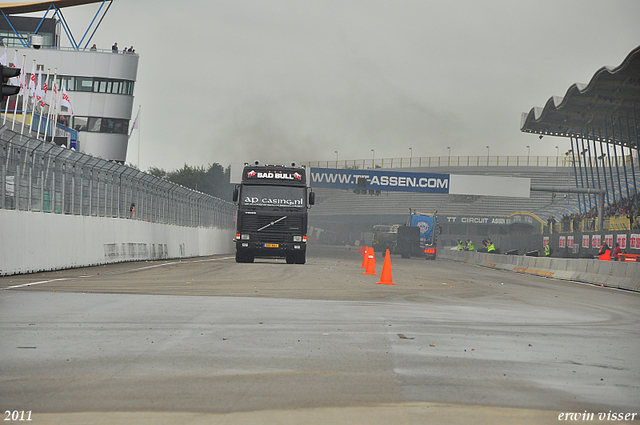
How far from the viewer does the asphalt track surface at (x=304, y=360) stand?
5.06 meters

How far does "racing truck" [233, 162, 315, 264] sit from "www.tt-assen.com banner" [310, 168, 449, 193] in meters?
31.6

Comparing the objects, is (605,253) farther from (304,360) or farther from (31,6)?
(31,6)

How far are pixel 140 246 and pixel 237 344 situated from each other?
2200cm

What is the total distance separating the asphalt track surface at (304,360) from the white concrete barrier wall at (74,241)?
170 inches

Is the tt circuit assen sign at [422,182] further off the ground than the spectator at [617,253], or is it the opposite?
the tt circuit assen sign at [422,182]

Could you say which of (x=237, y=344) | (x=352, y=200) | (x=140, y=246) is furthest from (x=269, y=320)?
(x=352, y=200)

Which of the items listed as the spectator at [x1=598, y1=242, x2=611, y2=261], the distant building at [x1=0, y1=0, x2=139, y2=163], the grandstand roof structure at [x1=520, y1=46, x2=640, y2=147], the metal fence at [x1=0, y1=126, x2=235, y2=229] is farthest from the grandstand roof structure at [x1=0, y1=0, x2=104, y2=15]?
the spectator at [x1=598, y1=242, x2=611, y2=261]

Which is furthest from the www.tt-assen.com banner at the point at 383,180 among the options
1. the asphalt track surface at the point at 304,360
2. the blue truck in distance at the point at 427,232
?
the asphalt track surface at the point at 304,360

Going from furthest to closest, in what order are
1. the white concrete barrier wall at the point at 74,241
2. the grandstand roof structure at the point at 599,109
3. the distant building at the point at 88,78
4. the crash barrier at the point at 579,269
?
the distant building at the point at 88,78 → the grandstand roof structure at the point at 599,109 → the crash barrier at the point at 579,269 → the white concrete barrier wall at the point at 74,241

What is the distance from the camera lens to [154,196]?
3244 cm

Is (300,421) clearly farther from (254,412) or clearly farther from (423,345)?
(423,345)

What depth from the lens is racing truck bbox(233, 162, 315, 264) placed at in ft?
88.8

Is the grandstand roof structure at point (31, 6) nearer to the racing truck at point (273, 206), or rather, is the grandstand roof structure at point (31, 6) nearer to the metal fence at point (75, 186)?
the metal fence at point (75, 186)

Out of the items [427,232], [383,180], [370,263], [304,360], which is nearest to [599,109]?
[383,180]
